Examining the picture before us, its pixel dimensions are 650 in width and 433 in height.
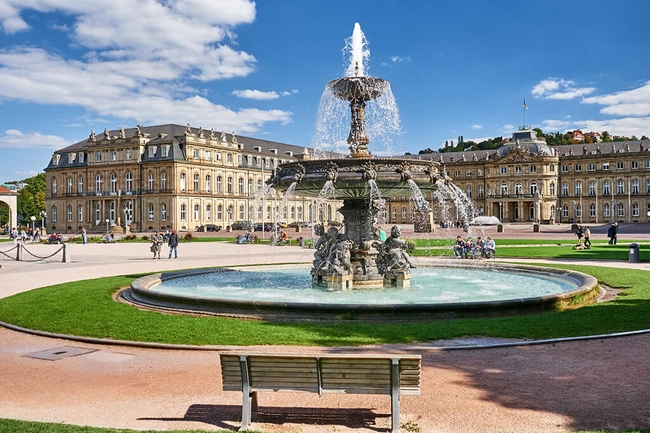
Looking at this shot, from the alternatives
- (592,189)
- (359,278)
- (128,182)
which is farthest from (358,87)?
(592,189)

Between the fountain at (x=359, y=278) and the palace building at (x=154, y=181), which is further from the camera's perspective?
the palace building at (x=154, y=181)

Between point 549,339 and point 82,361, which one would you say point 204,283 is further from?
point 549,339

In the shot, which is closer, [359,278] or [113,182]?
[359,278]

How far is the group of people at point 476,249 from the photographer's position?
3034 centimetres

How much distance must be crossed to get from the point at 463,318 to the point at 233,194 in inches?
3456

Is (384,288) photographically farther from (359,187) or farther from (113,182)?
(113,182)

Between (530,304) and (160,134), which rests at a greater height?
(160,134)

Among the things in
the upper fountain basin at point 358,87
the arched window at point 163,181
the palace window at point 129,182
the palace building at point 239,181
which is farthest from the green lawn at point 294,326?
the palace window at point 129,182

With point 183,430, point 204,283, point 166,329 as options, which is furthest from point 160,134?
point 183,430

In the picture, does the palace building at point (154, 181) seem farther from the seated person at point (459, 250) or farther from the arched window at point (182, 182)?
the seated person at point (459, 250)

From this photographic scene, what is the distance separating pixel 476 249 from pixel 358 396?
990 inches

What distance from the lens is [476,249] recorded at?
31.0 meters

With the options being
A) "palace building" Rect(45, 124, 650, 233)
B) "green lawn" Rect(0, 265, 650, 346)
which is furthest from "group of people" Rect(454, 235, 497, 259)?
"palace building" Rect(45, 124, 650, 233)

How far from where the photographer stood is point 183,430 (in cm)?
587
